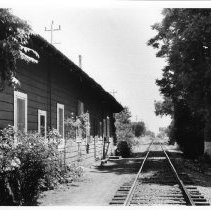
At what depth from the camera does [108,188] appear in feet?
40.0

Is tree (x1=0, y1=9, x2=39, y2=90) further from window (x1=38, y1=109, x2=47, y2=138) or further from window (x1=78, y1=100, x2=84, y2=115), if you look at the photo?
window (x1=78, y1=100, x2=84, y2=115)

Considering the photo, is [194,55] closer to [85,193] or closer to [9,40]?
[85,193]

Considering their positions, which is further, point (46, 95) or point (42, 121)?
point (46, 95)

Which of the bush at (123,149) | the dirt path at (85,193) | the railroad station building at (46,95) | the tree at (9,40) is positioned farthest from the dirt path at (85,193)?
the bush at (123,149)

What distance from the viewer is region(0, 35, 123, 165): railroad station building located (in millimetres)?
10922

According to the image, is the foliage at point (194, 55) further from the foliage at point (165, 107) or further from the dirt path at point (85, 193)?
the foliage at point (165, 107)

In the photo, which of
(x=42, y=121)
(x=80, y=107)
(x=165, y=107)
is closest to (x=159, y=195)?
(x=42, y=121)

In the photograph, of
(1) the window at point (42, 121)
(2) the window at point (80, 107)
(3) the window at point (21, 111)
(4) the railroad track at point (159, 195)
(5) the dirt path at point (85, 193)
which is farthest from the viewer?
(2) the window at point (80, 107)

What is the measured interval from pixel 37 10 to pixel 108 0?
239 cm

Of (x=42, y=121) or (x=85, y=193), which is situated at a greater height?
(x=42, y=121)

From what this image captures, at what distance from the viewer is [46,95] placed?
13953 millimetres

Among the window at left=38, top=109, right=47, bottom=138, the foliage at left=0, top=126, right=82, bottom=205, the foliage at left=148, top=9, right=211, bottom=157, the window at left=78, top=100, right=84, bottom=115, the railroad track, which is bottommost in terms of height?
the railroad track

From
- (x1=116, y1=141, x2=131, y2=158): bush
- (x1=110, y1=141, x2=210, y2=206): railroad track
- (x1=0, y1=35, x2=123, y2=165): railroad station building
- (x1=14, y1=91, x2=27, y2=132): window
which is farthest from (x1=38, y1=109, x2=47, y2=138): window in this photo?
(x1=116, y1=141, x2=131, y2=158): bush

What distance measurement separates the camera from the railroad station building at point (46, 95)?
10922 mm
